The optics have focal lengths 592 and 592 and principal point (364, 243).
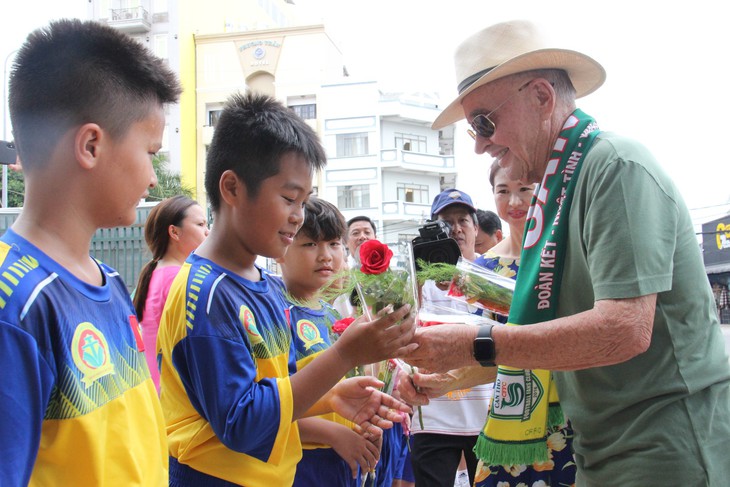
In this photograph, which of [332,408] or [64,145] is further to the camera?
[332,408]

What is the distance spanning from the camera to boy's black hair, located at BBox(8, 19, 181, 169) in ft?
4.68

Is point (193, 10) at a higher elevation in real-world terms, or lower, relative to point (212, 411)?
higher

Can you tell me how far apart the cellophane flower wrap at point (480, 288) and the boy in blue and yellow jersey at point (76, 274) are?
44.7 inches

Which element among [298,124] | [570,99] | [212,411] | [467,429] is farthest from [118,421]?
[467,429]

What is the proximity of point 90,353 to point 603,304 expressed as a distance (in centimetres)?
131

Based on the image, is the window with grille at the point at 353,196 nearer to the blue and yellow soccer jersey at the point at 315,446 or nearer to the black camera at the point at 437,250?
the blue and yellow soccer jersey at the point at 315,446

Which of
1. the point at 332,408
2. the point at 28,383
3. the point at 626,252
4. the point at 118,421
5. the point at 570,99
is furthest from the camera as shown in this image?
the point at 332,408

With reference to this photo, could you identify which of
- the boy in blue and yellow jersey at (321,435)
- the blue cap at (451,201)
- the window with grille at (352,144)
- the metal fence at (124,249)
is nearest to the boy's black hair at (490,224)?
the blue cap at (451,201)

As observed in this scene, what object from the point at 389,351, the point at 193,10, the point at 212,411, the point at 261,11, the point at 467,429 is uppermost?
the point at 261,11

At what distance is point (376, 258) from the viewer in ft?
5.84

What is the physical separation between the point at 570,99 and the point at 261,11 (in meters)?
43.6

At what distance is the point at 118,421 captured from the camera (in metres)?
1.38

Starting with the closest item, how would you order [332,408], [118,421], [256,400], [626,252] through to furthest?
[118,421]
[626,252]
[256,400]
[332,408]

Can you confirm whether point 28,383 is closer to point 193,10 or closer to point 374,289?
Answer: point 374,289
